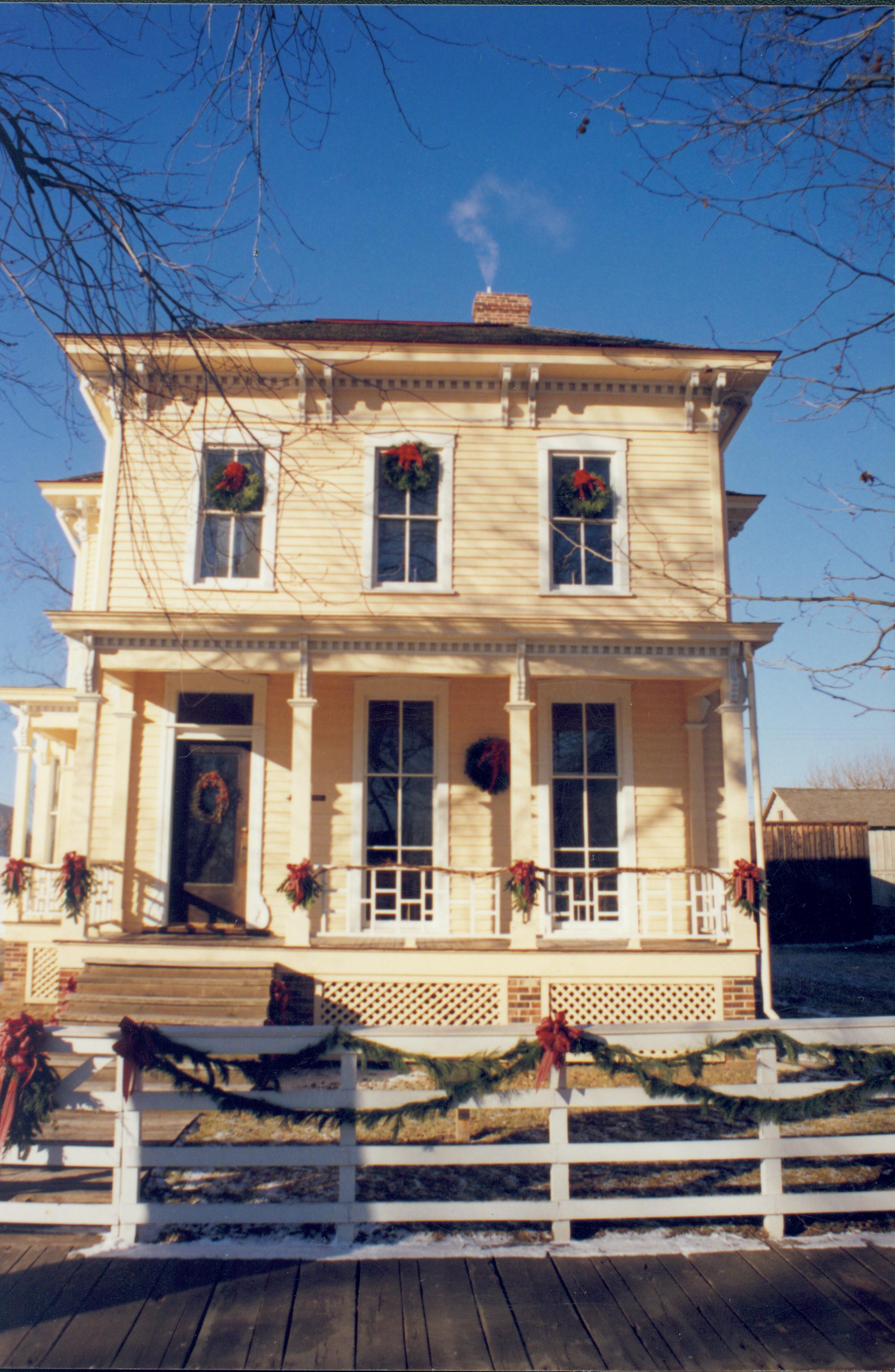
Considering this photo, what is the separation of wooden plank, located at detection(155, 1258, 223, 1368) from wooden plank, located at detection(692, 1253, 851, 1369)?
2.08m

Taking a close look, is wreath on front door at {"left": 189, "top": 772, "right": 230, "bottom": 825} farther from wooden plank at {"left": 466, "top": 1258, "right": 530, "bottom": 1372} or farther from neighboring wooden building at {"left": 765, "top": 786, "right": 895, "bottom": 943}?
neighboring wooden building at {"left": 765, "top": 786, "right": 895, "bottom": 943}

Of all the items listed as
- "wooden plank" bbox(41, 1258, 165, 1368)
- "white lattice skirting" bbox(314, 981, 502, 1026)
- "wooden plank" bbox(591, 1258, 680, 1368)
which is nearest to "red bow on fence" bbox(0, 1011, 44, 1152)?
"wooden plank" bbox(41, 1258, 165, 1368)

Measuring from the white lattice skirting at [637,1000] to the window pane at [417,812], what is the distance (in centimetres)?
218

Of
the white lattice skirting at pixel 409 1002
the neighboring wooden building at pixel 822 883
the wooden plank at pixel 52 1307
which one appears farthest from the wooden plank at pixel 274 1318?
the neighboring wooden building at pixel 822 883

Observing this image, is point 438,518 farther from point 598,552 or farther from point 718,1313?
point 718,1313

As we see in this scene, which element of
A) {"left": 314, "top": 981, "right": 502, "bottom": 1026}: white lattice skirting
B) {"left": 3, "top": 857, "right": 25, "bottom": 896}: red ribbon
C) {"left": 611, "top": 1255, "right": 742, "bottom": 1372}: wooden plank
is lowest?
{"left": 611, "top": 1255, "right": 742, "bottom": 1372}: wooden plank

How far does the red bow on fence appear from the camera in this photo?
12.8 ft

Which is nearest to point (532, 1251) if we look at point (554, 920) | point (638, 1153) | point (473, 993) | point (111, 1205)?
point (638, 1153)

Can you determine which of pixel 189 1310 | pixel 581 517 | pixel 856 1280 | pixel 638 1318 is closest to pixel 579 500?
pixel 581 517

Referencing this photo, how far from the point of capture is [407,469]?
32.3 ft

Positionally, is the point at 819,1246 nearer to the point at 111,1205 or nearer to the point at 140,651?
the point at 111,1205

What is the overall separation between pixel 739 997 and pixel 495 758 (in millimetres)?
3393

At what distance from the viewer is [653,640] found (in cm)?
903

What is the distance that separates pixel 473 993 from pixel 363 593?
4.30 meters
